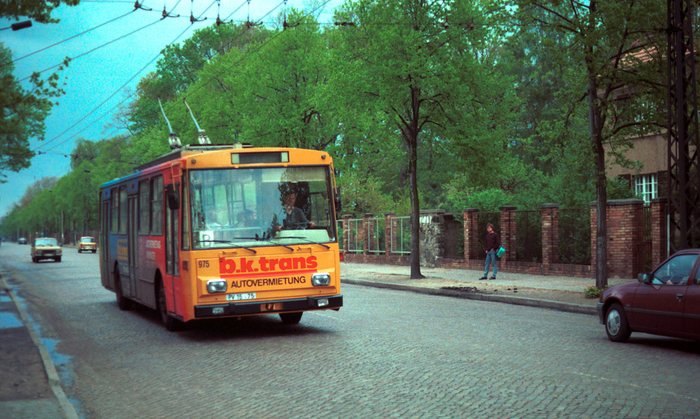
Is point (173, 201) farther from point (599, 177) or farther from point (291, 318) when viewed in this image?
point (599, 177)

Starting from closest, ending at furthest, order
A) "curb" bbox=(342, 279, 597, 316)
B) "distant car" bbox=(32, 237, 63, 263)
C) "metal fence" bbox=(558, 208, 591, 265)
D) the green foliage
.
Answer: "curb" bbox=(342, 279, 597, 316) < the green foliage < "metal fence" bbox=(558, 208, 591, 265) < "distant car" bbox=(32, 237, 63, 263)

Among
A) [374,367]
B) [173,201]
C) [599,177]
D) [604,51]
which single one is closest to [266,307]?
[173,201]

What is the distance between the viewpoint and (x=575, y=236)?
96.9ft

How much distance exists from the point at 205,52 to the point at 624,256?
5080 cm

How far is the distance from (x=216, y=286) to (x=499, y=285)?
45.0ft

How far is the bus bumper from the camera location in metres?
13.9

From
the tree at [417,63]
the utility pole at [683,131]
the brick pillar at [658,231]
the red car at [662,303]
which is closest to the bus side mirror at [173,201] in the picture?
the red car at [662,303]

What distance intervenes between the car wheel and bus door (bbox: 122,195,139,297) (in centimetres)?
900

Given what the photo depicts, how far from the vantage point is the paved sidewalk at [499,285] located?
20594 millimetres

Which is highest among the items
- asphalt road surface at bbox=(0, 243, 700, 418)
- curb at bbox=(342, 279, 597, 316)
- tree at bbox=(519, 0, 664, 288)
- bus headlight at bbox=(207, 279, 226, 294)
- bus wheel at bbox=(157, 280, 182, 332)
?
tree at bbox=(519, 0, 664, 288)

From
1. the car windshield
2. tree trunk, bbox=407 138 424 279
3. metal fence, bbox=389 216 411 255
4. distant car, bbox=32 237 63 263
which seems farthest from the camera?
the car windshield

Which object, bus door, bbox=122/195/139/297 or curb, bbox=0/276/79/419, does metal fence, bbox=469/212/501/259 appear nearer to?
bus door, bbox=122/195/139/297

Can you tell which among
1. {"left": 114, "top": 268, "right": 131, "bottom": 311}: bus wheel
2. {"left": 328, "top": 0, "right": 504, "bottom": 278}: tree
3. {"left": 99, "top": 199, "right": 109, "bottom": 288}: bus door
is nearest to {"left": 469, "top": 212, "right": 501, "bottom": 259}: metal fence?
{"left": 328, "top": 0, "right": 504, "bottom": 278}: tree

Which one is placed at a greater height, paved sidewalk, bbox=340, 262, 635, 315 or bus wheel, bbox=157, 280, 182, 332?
bus wheel, bbox=157, 280, 182, 332
